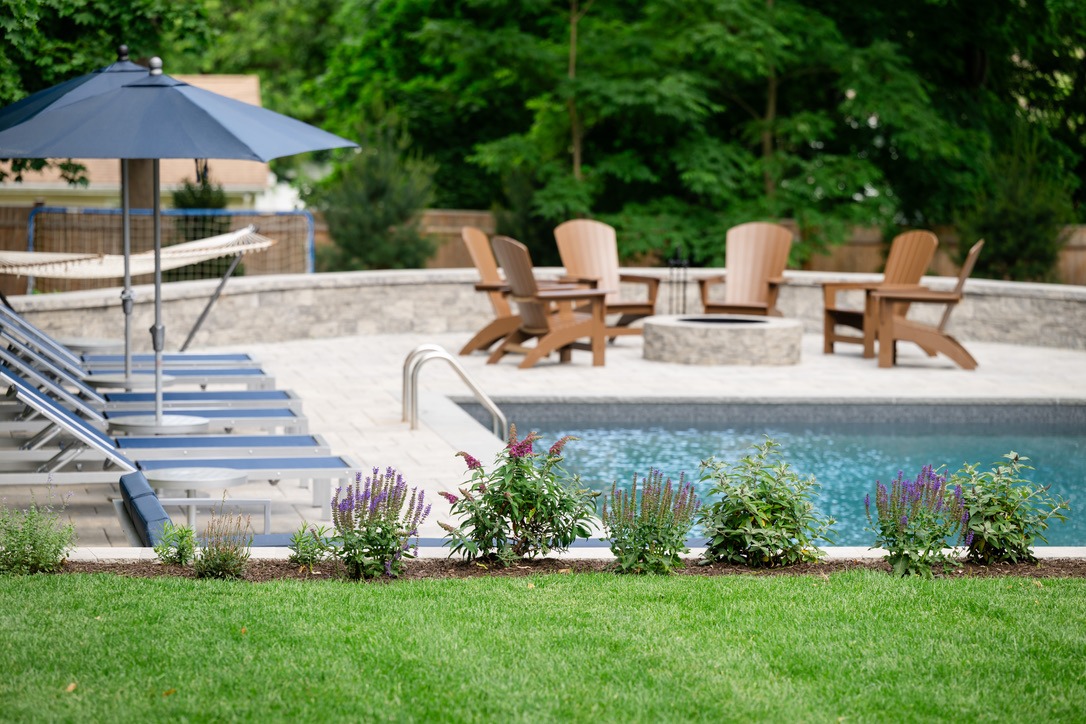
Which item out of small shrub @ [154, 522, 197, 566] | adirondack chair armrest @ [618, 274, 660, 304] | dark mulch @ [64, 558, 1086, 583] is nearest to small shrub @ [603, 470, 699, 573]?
dark mulch @ [64, 558, 1086, 583]

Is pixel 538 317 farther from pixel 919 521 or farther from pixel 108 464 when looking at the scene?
pixel 919 521

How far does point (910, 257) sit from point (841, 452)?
411cm

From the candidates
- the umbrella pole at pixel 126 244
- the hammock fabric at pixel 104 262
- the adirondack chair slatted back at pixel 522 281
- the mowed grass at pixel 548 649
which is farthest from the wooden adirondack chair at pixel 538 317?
the mowed grass at pixel 548 649

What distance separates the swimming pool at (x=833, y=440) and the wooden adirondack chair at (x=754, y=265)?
3.44 metres

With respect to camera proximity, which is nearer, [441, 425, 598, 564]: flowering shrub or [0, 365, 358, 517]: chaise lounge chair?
[441, 425, 598, 564]: flowering shrub

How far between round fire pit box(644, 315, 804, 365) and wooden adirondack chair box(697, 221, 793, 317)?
121 centimetres

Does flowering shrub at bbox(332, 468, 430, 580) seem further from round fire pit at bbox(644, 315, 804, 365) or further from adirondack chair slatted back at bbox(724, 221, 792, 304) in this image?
adirondack chair slatted back at bbox(724, 221, 792, 304)

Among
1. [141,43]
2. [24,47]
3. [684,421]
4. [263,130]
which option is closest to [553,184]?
[141,43]

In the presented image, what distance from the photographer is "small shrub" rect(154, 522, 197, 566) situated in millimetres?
5207

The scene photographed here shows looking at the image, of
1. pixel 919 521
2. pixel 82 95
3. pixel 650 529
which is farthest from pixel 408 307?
pixel 919 521

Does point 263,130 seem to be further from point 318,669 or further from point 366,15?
point 366,15

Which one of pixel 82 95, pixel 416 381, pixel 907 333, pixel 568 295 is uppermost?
pixel 82 95

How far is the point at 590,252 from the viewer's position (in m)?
14.3

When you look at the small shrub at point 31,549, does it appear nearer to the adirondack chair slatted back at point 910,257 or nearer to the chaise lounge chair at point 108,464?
the chaise lounge chair at point 108,464
